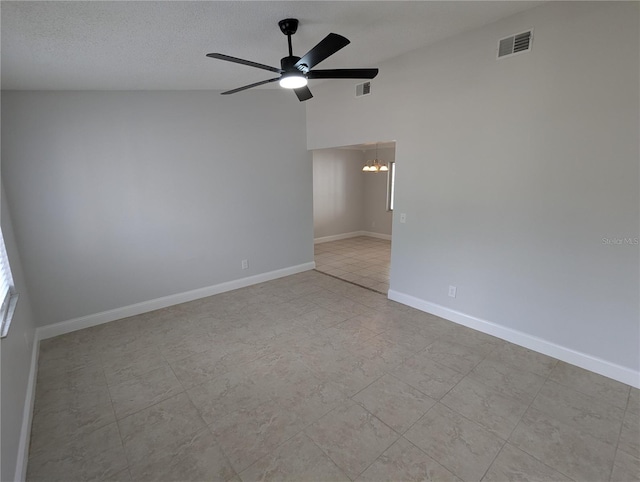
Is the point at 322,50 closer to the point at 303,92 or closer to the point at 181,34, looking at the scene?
the point at 303,92

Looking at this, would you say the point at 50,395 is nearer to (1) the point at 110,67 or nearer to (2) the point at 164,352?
(2) the point at 164,352

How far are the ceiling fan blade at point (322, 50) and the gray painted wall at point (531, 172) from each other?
5.36 feet

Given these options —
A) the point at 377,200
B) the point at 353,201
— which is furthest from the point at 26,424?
the point at 377,200

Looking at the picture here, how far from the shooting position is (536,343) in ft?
9.14

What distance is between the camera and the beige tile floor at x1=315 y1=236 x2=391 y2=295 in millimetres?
4866

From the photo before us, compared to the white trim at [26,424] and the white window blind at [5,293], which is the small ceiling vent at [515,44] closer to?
the white window blind at [5,293]

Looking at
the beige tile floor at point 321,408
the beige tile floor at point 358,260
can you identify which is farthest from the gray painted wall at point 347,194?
the beige tile floor at point 321,408

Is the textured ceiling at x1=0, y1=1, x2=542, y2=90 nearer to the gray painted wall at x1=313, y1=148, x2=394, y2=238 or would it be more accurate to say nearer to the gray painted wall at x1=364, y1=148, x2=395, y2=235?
the gray painted wall at x1=313, y1=148, x2=394, y2=238

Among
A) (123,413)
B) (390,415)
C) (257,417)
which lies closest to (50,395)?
(123,413)

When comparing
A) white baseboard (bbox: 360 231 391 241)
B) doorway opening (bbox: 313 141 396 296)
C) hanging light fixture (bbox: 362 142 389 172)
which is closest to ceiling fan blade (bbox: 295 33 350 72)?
doorway opening (bbox: 313 141 396 296)

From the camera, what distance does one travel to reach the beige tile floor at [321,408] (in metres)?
1.73

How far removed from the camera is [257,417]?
6.84ft

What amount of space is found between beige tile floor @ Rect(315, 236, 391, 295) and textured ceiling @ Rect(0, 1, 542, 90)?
3.06 metres

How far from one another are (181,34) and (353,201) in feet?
20.8
